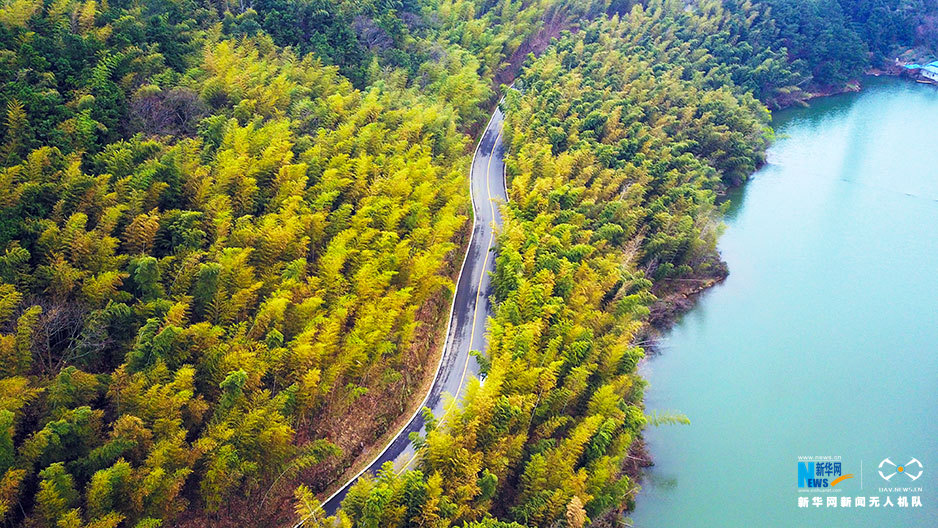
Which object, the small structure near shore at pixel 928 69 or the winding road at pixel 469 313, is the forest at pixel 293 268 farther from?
the small structure near shore at pixel 928 69

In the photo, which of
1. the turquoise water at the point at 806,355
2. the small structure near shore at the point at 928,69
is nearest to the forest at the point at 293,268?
the turquoise water at the point at 806,355

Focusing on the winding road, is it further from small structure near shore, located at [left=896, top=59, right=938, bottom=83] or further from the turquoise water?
small structure near shore, located at [left=896, top=59, right=938, bottom=83]

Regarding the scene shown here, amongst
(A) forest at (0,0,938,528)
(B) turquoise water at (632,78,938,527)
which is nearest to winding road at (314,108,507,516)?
(A) forest at (0,0,938,528)

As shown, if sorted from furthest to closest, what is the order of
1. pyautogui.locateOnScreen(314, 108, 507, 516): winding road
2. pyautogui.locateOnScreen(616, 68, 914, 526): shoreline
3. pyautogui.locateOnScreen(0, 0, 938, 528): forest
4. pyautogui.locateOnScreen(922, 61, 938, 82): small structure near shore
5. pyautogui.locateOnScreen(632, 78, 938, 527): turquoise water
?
1. pyautogui.locateOnScreen(922, 61, 938, 82): small structure near shore
2. pyautogui.locateOnScreen(616, 68, 914, 526): shoreline
3. pyautogui.locateOnScreen(632, 78, 938, 527): turquoise water
4. pyautogui.locateOnScreen(314, 108, 507, 516): winding road
5. pyautogui.locateOnScreen(0, 0, 938, 528): forest

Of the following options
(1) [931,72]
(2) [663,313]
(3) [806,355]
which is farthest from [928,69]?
(2) [663,313]

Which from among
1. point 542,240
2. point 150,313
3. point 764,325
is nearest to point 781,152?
point 764,325

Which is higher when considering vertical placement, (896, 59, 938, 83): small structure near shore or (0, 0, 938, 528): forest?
(896, 59, 938, 83): small structure near shore

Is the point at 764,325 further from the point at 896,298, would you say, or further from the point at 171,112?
the point at 171,112
